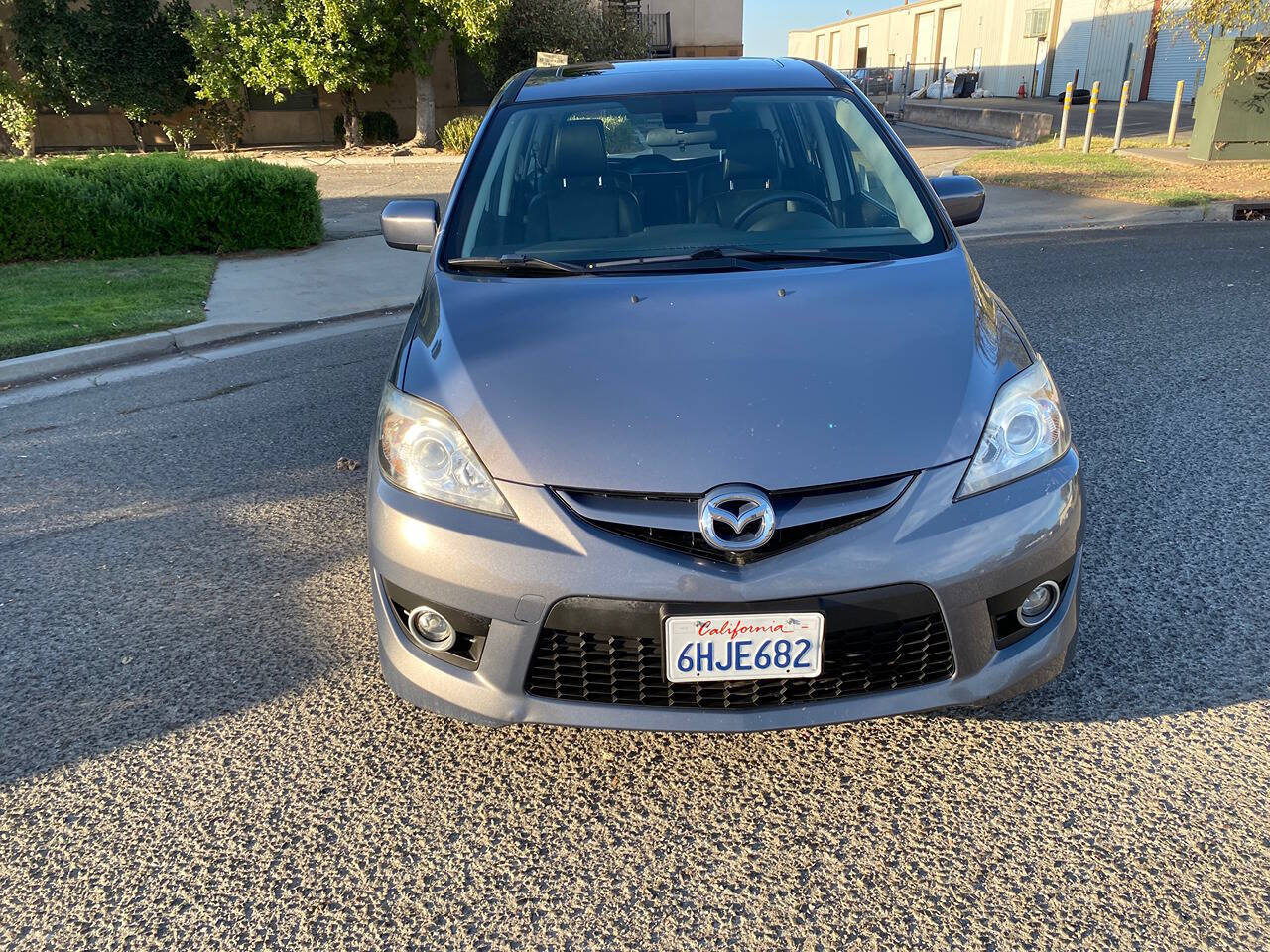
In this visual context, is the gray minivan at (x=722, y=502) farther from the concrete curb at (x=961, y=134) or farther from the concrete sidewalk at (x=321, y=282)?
the concrete curb at (x=961, y=134)

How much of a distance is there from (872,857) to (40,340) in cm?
663

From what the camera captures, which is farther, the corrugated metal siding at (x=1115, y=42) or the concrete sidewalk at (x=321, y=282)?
the corrugated metal siding at (x=1115, y=42)

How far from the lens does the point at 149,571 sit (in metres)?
3.60

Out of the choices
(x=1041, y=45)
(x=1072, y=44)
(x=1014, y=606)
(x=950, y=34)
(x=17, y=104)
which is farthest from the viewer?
(x=950, y=34)

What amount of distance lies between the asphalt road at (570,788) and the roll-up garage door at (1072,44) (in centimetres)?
4652

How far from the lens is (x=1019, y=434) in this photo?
2334 mm

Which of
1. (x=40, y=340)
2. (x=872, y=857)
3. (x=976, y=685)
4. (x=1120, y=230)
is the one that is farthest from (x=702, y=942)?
(x=1120, y=230)

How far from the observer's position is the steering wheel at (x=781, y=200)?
3232 mm

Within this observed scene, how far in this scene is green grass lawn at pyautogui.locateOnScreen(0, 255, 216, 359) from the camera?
677cm

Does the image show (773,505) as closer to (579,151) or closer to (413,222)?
(579,151)

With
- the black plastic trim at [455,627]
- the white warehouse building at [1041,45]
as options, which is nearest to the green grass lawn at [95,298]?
the black plastic trim at [455,627]

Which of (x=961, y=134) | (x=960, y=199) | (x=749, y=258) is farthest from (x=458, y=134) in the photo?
(x=749, y=258)

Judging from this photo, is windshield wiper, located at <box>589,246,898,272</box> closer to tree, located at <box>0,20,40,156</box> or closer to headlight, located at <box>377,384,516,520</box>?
headlight, located at <box>377,384,516,520</box>

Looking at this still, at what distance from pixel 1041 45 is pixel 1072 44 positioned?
124 inches
